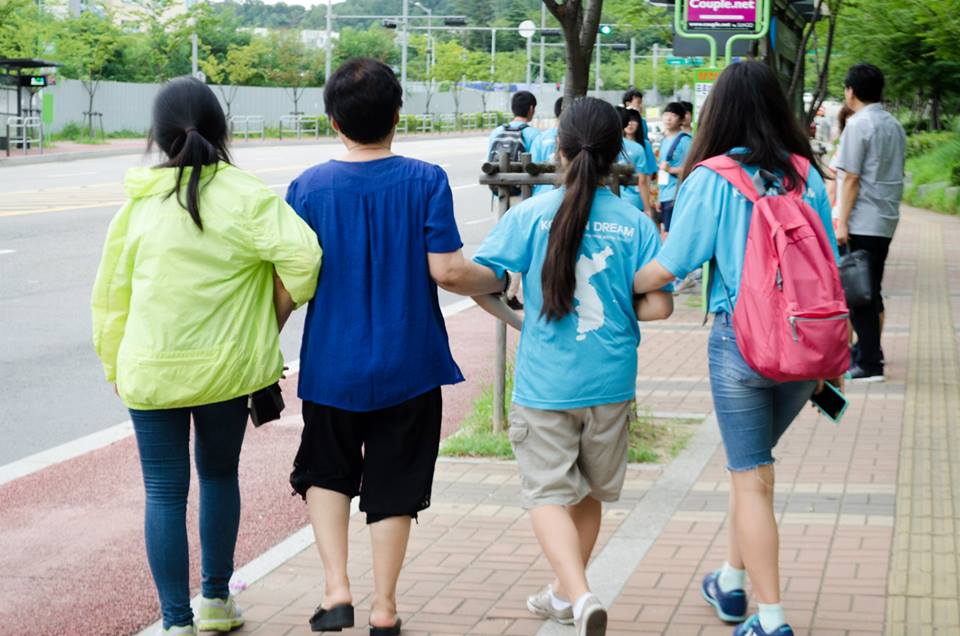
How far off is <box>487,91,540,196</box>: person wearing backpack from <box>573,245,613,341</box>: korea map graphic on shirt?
7454 mm

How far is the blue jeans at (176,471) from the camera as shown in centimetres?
427

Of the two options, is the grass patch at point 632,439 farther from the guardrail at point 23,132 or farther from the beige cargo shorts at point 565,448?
the guardrail at point 23,132

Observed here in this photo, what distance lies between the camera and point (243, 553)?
5.48m

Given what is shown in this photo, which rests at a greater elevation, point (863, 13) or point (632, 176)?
point (863, 13)

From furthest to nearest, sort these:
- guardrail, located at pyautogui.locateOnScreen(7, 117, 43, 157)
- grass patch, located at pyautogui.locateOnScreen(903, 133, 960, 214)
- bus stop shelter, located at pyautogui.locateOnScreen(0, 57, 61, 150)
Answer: guardrail, located at pyautogui.locateOnScreen(7, 117, 43, 157), bus stop shelter, located at pyautogui.locateOnScreen(0, 57, 61, 150), grass patch, located at pyautogui.locateOnScreen(903, 133, 960, 214)

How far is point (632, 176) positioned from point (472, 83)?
79.2 m

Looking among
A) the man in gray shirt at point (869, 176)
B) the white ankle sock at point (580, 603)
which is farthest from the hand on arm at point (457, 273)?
the man in gray shirt at point (869, 176)

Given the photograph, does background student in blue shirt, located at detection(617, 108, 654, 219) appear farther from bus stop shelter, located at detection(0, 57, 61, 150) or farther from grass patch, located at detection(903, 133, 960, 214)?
bus stop shelter, located at detection(0, 57, 61, 150)

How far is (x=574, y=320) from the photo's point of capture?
4.26 m

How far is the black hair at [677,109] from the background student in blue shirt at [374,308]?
1033cm

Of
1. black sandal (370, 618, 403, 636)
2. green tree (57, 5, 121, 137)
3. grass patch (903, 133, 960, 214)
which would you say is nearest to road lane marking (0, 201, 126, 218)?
grass patch (903, 133, 960, 214)

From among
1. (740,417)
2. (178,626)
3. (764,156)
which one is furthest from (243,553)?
(764,156)

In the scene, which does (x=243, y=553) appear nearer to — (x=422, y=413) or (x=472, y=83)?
(x=422, y=413)

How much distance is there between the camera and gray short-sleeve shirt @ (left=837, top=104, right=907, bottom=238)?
28.4 feet
